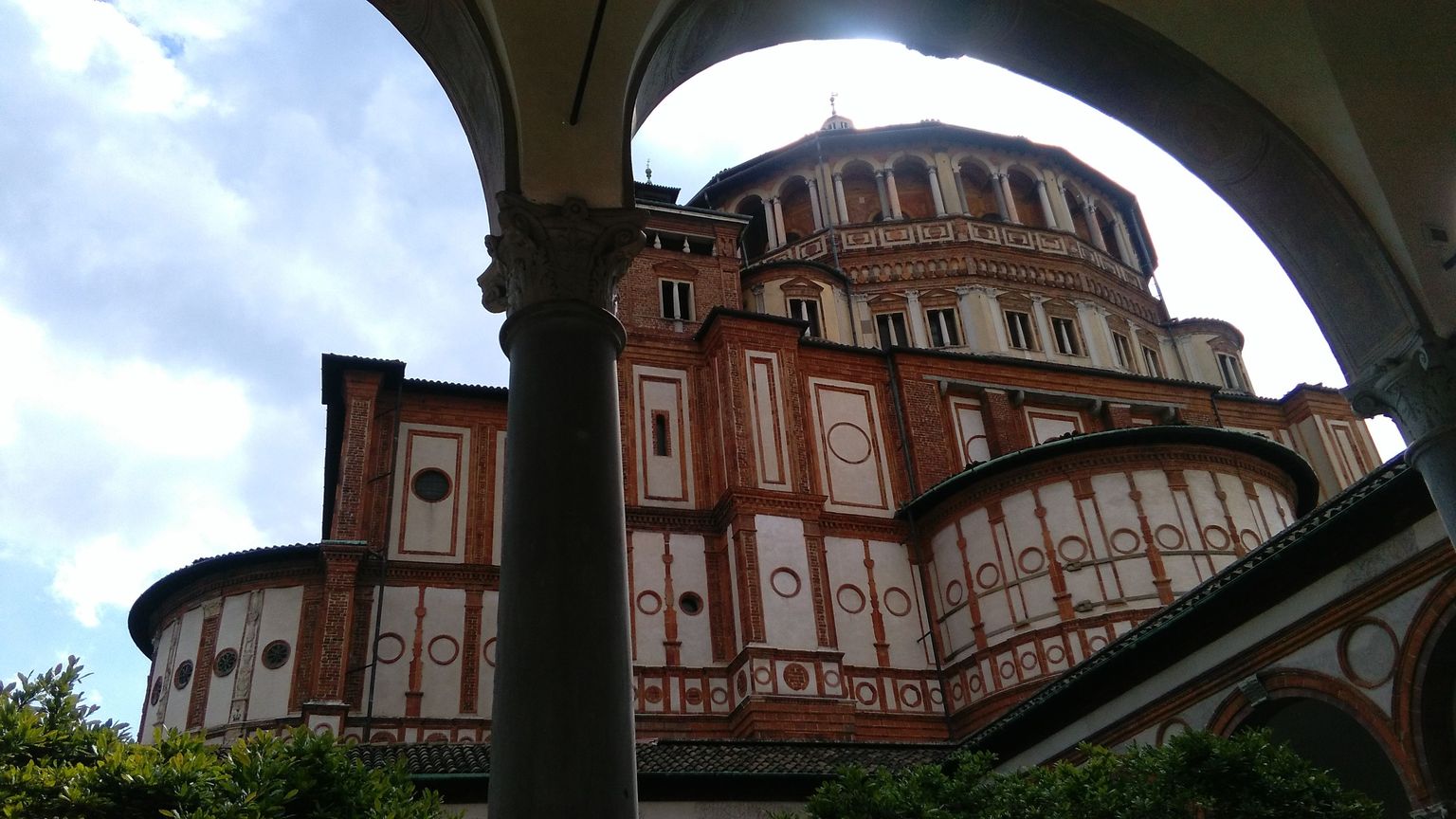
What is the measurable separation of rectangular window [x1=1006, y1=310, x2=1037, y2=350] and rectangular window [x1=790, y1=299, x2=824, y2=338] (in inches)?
217

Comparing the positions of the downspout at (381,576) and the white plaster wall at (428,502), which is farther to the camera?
the white plaster wall at (428,502)

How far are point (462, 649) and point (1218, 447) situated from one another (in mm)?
14506

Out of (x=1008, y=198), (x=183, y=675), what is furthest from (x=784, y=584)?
(x=1008, y=198)

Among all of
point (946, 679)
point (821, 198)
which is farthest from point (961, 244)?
Result: point (946, 679)

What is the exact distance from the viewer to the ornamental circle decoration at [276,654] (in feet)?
63.6

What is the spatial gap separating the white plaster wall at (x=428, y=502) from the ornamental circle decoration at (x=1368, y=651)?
1500 centimetres

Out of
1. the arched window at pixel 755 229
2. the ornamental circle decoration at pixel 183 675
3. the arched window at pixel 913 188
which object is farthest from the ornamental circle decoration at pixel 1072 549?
the arched window at pixel 755 229

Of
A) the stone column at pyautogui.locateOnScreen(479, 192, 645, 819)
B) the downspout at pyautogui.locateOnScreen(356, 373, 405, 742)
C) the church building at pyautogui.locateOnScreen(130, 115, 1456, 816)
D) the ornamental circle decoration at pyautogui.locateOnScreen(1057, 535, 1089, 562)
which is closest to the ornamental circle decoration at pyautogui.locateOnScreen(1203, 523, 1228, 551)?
the church building at pyautogui.locateOnScreen(130, 115, 1456, 816)

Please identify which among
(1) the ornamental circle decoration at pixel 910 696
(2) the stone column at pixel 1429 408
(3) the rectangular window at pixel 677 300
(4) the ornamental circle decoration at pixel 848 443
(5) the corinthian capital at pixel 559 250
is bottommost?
(2) the stone column at pixel 1429 408

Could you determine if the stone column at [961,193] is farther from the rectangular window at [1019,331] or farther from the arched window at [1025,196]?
the rectangular window at [1019,331]

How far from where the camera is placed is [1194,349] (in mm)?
35062

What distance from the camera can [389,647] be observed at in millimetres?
19984

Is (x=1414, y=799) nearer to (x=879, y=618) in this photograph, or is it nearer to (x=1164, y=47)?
(x=1164, y=47)

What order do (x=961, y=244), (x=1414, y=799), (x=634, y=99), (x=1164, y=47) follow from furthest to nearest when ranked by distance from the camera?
(x=961, y=244) < (x=1414, y=799) < (x=1164, y=47) < (x=634, y=99)
